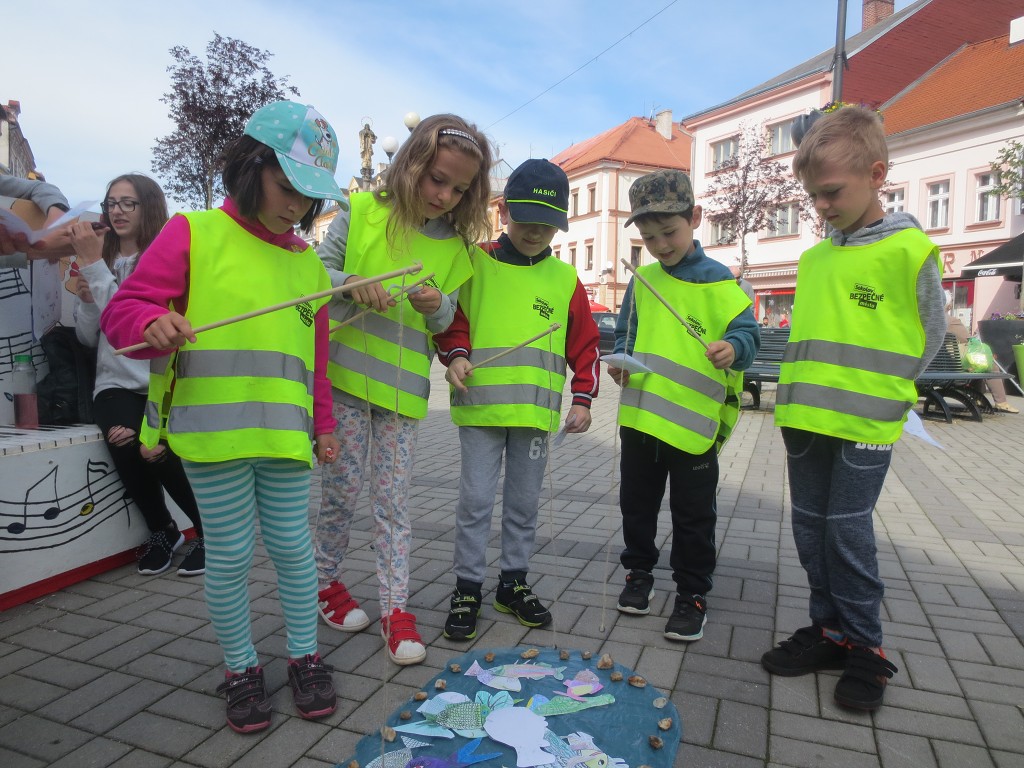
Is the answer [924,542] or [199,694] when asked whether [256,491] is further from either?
[924,542]

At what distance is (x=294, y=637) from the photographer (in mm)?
2305

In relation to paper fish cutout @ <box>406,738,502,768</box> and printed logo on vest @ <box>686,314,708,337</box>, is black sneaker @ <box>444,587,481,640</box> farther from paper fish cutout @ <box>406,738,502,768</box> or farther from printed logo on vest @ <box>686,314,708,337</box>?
printed logo on vest @ <box>686,314,708,337</box>

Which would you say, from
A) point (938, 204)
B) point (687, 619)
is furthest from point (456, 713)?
point (938, 204)

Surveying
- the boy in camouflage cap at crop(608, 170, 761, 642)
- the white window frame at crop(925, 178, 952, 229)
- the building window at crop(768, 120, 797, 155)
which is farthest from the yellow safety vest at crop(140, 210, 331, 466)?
the building window at crop(768, 120, 797, 155)


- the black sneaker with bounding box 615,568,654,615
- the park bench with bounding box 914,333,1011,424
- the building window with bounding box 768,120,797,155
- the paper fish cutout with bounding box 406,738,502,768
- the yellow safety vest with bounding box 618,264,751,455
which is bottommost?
the paper fish cutout with bounding box 406,738,502,768

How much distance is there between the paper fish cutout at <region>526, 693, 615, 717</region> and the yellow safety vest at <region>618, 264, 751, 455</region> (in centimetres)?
95

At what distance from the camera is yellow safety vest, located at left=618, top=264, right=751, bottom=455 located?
2777mm

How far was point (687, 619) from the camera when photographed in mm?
2760

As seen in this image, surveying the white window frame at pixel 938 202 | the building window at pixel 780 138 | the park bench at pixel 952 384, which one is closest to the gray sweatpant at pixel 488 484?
the park bench at pixel 952 384

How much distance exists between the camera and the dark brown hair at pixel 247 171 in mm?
2094

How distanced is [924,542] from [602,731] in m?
2.79

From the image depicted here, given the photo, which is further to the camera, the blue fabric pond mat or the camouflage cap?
the camouflage cap

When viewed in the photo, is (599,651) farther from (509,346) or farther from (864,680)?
(509,346)

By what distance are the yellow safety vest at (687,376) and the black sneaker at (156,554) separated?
88.8 inches
